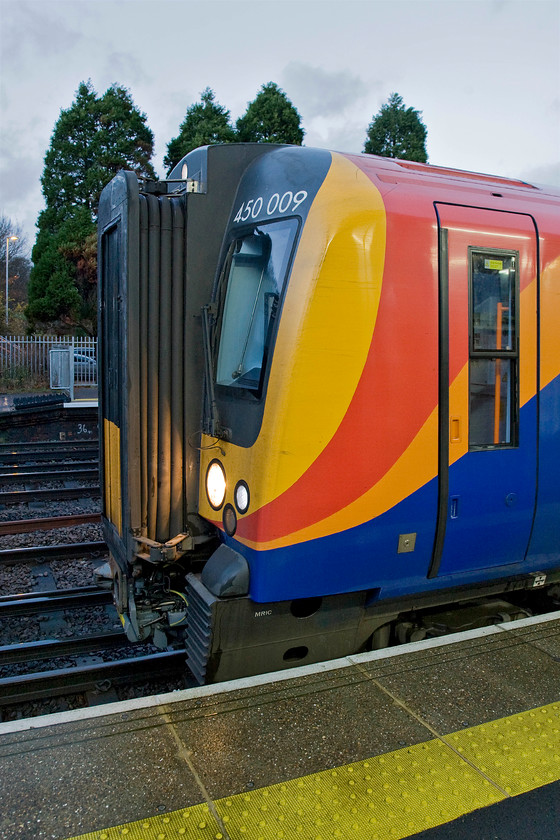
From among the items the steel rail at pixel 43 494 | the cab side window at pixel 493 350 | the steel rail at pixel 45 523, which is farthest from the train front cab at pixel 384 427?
the steel rail at pixel 43 494

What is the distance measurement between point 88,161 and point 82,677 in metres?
28.0

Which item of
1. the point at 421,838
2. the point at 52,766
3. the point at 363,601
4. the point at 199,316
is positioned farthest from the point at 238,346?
the point at 421,838

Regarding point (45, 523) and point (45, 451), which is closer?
point (45, 523)

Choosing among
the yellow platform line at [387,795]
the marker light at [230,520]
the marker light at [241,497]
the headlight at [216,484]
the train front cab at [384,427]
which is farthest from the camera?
the headlight at [216,484]

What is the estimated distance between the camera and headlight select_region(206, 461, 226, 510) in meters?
3.75

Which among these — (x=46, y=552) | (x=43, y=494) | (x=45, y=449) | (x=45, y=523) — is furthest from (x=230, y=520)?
(x=45, y=449)

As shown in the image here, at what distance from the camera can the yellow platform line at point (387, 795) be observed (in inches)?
96.0

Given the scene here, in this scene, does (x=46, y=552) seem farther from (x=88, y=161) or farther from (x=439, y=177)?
(x=88, y=161)

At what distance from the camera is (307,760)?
9.33 feet

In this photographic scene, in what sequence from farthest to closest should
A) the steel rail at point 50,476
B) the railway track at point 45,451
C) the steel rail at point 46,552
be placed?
the railway track at point 45,451
the steel rail at point 50,476
the steel rail at point 46,552

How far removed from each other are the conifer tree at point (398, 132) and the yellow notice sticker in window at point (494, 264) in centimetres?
3077

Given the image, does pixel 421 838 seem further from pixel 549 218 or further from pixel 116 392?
pixel 549 218

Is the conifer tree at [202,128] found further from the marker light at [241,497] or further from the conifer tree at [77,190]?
the marker light at [241,497]

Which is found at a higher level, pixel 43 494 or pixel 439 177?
pixel 439 177
